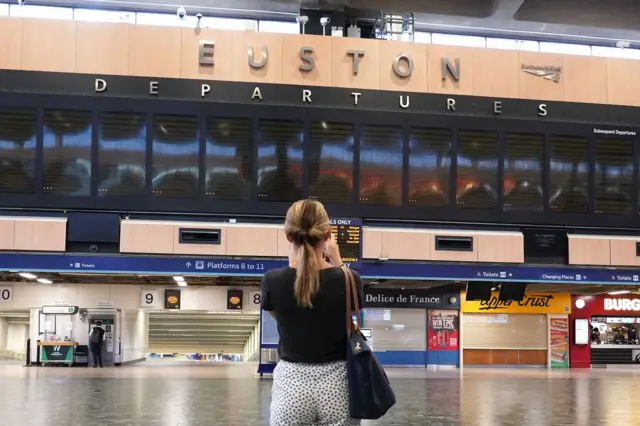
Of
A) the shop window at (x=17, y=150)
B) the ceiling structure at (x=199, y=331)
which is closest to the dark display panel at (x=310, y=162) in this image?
the shop window at (x=17, y=150)

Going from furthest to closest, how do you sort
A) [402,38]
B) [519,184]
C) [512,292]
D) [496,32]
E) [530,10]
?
[496,32] < [530,10] < [402,38] < [512,292] < [519,184]

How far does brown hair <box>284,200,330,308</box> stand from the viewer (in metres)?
3.21

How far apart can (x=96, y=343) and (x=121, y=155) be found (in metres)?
11.7

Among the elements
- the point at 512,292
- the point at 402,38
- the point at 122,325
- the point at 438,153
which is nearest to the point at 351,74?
the point at 438,153

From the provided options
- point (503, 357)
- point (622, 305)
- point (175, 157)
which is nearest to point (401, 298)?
point (503, 357)

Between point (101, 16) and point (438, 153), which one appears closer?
point (438, 153)

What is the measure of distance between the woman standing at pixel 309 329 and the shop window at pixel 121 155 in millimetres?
12333

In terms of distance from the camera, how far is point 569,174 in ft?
53.7

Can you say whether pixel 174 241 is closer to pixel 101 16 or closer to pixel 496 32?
pixel 101 16

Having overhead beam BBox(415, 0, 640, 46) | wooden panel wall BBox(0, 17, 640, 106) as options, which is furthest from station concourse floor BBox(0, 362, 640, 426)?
overhead beam BBox(415, 0, 640, 46)

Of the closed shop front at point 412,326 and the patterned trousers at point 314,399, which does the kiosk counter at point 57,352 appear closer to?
the closed shop front at point 412,326

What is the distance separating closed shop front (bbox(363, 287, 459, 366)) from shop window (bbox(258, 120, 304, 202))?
1147cm

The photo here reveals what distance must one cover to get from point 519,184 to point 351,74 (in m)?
4.12

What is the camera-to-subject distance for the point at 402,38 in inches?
778
